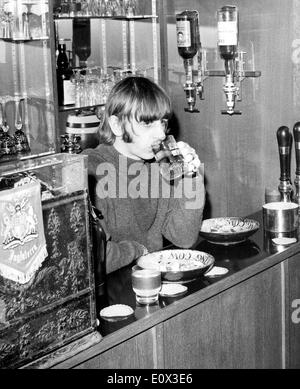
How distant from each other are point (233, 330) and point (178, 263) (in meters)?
0.26

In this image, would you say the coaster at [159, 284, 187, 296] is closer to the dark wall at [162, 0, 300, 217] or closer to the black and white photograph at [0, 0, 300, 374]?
the black and white photograph at [0, 0, 300, 374]

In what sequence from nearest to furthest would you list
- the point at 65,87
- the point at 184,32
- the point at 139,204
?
1. the point at 139,204
2. the point at 184,32
3. the point at 65,87

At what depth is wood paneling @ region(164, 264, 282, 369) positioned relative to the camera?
188 cm

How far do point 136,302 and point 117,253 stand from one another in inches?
11.9

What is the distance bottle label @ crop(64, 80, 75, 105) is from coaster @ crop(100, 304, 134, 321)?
76.1 inches

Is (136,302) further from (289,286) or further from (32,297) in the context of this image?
(289,286)

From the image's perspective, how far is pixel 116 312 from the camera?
1.72 metres

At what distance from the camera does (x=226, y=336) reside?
2.06 meters

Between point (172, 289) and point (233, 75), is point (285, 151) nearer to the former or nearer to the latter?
point (233, 75)

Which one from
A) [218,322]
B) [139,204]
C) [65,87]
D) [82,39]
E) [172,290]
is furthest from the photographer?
[82,39]
